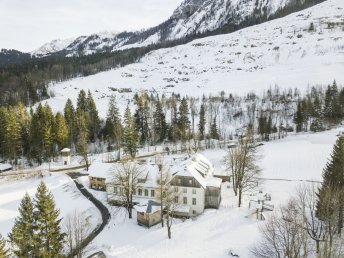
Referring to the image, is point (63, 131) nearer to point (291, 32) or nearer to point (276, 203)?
point (276, 203)

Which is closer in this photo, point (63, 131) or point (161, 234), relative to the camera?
point (161, 234)

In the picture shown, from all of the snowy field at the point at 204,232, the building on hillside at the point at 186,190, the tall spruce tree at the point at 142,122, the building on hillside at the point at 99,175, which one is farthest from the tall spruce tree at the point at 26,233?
the tall spruce tree at the point at 142,122

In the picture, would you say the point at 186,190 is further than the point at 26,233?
Yes

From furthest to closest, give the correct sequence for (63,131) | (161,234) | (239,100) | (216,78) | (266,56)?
1. (266,56)
2. (216,78)
3. (239,100)
4. (63,131)
5. (161,234)

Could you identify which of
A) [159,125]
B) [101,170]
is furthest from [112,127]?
[101,170]

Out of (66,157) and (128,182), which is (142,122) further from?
(128,182)

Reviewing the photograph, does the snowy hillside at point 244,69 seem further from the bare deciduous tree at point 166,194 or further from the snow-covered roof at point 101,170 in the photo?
the bare deciduous tree at point 166,194

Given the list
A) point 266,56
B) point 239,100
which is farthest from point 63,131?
point 266,56
